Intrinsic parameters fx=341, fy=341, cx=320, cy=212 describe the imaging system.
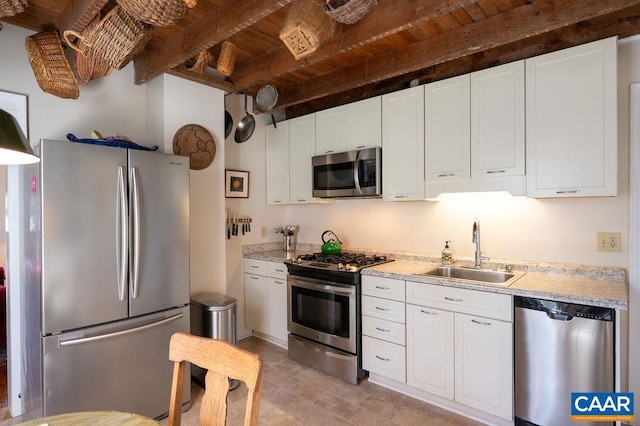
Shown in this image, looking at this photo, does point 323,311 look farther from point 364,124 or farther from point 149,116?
point 149,116

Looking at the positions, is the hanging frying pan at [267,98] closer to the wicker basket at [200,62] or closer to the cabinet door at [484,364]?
the wicker basket at [200,62]

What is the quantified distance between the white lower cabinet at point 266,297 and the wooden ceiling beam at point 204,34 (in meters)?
1.96

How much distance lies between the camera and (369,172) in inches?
119

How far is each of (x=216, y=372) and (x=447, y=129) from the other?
2.31m

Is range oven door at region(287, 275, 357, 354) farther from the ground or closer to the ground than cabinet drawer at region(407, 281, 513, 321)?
closer to the ground

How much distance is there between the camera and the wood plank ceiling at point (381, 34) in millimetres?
1941

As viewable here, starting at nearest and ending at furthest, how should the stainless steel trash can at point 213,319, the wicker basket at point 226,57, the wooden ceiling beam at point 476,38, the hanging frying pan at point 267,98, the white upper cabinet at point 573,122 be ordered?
the wooden ceiling beam at point 476,38, the white upper cabinet at point 573,122, the wicker basket at point 226,57, the stainless steel trash can at point 213,319, the hanging frying pan at point 267,98

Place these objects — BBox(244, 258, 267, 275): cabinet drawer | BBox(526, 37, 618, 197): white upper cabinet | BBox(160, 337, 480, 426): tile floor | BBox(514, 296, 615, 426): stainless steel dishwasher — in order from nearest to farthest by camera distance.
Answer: BBox(514, 296, 615, 426): stainless steel dishwasher
BBox(526, 37, 618, 197): white upper cabinet
BBox(160, 337, 480, 426): tile floor
BBox(244, 258, 267, 275): cabinet drawer

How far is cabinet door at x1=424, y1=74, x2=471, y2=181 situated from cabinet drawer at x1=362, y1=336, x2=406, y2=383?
136 centimetres

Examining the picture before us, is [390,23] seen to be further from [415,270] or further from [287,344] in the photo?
[287,344]

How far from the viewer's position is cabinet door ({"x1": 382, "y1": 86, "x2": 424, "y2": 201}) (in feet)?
9.11

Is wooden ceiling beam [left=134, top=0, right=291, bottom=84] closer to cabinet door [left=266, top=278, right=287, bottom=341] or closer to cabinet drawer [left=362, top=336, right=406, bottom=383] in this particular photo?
cabinet door [left=266, top=278, right=287, bottom=341]

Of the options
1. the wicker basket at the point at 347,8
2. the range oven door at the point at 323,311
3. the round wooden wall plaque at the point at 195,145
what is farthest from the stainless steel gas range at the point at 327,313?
the wicker basket at the point at 347,8

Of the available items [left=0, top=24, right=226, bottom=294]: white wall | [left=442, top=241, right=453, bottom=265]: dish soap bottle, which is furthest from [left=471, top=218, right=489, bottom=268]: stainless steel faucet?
[left=0, top=24, right=226, bottom=294]: white wall
